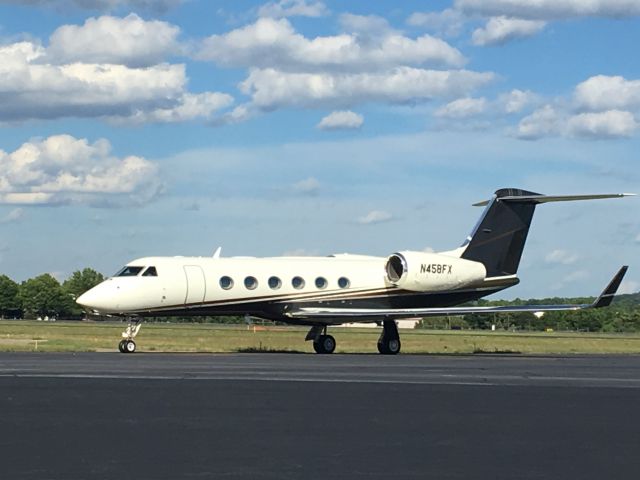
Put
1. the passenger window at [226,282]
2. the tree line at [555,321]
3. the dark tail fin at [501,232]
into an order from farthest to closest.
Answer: the tree line at [555,321]
the dark tail fin at [501,232]
the passenger window at [226,282]

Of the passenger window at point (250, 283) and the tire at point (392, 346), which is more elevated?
the passenger window at point (250, 283)

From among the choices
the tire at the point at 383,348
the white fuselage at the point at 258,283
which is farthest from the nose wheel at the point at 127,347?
the tire at the point at 383,348

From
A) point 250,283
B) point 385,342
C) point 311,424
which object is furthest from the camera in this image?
point 385,342

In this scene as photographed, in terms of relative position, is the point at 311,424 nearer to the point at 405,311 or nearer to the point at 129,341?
the point at 129,341

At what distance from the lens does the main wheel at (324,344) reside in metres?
40.2

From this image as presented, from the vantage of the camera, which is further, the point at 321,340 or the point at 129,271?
the point at 321,340

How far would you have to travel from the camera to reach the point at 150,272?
3794cm

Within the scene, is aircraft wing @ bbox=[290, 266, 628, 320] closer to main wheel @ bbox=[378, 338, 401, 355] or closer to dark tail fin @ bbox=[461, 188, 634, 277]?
main wheel @ bbox=[378, 338, 401, 355]

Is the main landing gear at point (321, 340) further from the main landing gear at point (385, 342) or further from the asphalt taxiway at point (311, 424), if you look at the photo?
the asphalt taxiway at point (311, 424)

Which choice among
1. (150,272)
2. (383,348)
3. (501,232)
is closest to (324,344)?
(383,348)

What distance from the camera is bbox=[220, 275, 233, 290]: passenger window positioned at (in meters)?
38.7

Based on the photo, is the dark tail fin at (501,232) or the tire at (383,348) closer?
the tire at (383,348)

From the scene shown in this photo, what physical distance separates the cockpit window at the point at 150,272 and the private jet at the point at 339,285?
33mm

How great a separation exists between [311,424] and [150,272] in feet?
Answer: 77.3
